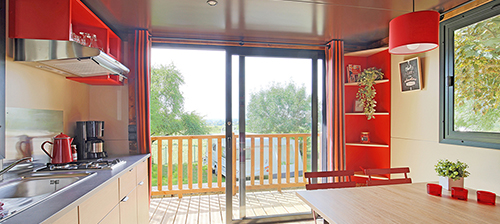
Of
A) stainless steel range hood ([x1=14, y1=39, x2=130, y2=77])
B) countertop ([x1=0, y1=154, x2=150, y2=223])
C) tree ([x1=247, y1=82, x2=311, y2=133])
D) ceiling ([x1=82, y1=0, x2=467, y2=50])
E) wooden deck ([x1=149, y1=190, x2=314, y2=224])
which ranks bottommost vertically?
wooden deck ([x1=149, y1=190, x2=314, y2=224])

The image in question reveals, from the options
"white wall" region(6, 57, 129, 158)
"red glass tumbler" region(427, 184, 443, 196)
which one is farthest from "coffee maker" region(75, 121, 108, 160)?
"red glass tumbler" region(427, 184, 443, 196)

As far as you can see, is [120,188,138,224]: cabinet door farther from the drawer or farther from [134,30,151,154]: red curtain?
[134,30,151,154]: red curtain

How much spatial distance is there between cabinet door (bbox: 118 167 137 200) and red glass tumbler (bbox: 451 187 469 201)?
2187 mm

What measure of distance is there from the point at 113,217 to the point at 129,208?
0.35 metres

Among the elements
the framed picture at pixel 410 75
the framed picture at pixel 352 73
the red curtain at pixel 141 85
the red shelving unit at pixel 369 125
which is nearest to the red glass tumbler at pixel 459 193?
the framed picture at pixel 410 75

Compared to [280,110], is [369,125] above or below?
below

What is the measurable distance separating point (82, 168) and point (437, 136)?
3112mm

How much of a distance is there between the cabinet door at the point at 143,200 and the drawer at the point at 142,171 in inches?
1.6

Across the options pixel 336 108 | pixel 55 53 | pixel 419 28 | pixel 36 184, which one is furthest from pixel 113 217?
pixel 336 108

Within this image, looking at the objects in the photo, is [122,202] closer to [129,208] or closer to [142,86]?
[129,208]

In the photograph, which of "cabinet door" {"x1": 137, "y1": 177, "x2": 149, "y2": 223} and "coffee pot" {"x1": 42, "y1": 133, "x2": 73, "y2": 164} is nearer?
"coffee pot" {"x1": 42, "y1": 133, "x2": 73, "y2": 164}

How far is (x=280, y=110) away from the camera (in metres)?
3.16

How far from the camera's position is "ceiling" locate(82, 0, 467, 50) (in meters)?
2.16

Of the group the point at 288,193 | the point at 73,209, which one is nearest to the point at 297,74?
the point at 288,193
